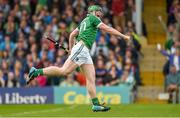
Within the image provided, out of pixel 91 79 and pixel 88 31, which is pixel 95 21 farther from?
pixel 91 79

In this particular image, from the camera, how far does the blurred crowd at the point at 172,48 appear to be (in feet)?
86.9

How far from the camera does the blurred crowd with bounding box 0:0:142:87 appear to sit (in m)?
27.1

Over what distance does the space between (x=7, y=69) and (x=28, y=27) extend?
2297mm

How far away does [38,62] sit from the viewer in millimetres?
27703

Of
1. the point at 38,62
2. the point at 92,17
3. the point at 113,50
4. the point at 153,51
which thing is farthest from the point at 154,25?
the point at 92,17

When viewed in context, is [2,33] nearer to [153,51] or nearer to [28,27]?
[28,27]

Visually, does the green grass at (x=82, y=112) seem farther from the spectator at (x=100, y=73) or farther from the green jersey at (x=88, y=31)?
the spectator at (x=100, y=73)

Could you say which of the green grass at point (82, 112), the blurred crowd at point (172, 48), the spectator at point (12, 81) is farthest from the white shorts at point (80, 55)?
the spectator at point (12, 81)

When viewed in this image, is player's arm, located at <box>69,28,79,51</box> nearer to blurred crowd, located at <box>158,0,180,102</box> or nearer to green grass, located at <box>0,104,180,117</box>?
green grass, located at <box>0,104,180,117</box>

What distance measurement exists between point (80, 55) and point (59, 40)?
10051 millimetres

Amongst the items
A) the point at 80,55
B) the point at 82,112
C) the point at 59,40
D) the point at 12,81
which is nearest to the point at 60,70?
the point at 80,55

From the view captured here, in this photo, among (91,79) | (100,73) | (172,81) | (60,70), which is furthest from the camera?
(100,73)

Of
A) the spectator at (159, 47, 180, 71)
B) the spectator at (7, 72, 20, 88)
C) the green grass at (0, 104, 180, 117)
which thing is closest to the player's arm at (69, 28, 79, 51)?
the green grass at (0, 104, 180, 117)

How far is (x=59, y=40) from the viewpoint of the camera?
2830 cm
